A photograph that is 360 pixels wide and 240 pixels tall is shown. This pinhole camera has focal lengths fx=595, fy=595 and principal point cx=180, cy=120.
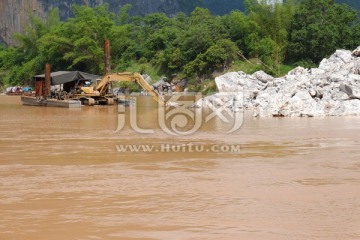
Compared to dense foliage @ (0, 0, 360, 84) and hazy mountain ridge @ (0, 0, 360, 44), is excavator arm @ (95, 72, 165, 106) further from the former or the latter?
hazy mountain ridge @ (0, 0, 360, 44)

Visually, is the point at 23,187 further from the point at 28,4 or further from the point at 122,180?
the point at 28,4

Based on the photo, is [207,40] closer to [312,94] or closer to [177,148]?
[312,94]

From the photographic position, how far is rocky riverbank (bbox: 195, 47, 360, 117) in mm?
21125

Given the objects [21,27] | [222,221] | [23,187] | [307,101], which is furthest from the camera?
[21,27]

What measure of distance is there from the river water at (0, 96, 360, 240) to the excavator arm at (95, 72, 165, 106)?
12889 millimetres

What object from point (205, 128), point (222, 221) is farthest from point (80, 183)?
point (205, 128)

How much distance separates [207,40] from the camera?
42938mm

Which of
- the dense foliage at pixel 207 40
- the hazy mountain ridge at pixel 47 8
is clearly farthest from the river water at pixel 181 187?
the hazy mountain ridge at pixel 47 8

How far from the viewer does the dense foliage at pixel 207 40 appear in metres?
40.9

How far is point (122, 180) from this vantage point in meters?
8.94

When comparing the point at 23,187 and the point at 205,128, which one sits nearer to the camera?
the point at 23,187

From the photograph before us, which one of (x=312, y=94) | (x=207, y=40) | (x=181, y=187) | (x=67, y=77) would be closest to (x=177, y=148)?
(x=181, y=187)

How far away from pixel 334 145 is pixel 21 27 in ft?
227

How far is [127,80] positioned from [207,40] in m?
15.8
